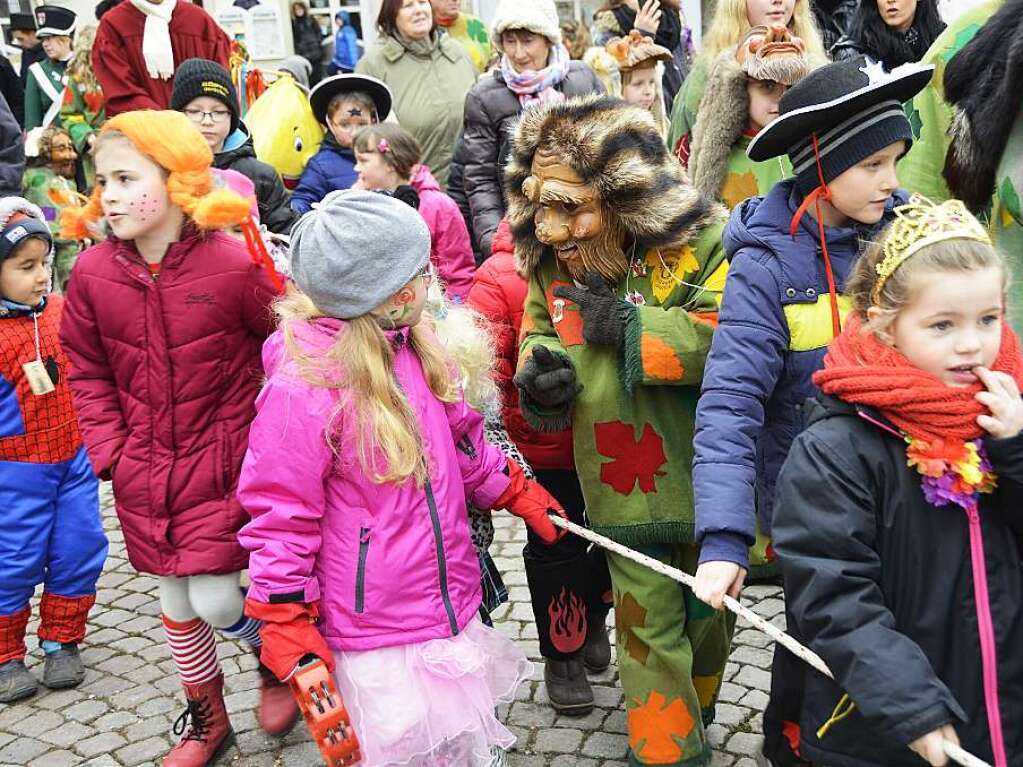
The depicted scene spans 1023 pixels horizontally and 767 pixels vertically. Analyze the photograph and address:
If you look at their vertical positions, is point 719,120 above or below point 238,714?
above

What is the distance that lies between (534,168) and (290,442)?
1.07 metres

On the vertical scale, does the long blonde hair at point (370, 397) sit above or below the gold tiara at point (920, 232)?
below

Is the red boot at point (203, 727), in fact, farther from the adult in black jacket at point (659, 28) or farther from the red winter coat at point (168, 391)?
the adult in black jacket at point (659, 28)

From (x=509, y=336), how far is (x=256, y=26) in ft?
38.3

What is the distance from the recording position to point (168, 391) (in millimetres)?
3367

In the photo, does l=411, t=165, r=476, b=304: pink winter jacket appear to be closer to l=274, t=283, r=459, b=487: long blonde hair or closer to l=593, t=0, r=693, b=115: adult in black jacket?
l=274, t=283, r=459, b=487: long blonde hair

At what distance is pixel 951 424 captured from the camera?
2113mm

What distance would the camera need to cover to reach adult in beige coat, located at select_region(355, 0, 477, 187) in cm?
657

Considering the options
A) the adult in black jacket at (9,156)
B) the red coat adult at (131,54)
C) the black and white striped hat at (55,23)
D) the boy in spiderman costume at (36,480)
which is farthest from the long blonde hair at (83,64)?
the boy in spiderman costume at (36,480)

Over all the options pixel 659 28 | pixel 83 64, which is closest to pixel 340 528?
pixel 83 64

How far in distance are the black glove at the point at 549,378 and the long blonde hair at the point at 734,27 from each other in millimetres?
2428

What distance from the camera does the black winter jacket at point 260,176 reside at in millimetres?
4855

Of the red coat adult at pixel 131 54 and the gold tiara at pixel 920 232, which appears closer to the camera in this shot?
the gold tiara at pixel 920 232

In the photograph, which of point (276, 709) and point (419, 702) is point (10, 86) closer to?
point (276, 709)
